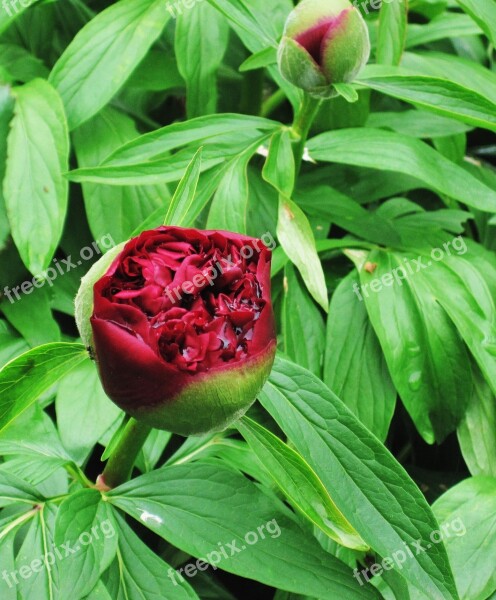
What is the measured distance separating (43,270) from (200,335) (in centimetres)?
37

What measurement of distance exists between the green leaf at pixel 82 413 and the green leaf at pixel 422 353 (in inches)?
10.6

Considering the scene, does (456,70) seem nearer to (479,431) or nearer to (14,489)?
(479,431)

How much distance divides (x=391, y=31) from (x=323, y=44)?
22 centimetres

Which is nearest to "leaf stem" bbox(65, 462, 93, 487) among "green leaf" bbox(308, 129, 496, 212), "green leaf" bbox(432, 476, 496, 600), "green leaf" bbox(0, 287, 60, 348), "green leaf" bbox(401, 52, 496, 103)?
"green leaf" bbox(0, 287, 60, 348)

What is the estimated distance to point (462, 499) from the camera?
0.74 m

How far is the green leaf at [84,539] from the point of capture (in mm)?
541

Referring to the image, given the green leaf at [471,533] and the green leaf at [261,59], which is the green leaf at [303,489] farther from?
the green leaf at [261,59]

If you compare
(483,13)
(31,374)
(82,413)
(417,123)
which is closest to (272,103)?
(417,123)

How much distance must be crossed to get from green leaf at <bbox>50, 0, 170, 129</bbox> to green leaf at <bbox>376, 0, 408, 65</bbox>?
0.78ft

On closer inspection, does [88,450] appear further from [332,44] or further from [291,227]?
[332,44]

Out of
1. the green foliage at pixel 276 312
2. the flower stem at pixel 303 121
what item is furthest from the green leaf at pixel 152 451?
the flower stem at pixel 303 121

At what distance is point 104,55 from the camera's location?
883mm

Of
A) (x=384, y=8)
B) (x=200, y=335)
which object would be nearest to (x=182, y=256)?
(x=200, y=335)

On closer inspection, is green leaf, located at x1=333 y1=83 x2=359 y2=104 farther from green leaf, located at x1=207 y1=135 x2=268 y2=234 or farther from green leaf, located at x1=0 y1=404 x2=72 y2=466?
green leaf, located at x1=0 y1=404 x2=72 y2=466
